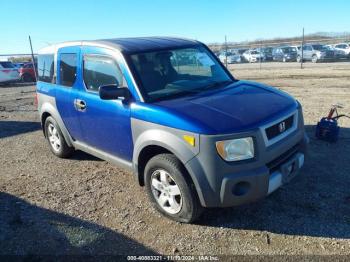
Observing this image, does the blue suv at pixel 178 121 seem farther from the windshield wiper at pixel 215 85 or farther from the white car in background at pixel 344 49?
the white car in background at pixel 344 49

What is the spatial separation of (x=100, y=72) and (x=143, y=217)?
1.92 meters

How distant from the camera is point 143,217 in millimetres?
4211

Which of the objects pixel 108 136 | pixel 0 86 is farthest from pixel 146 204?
pixel 0 86

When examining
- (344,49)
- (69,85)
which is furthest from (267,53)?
(69,85)

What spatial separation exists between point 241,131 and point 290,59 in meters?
32.3

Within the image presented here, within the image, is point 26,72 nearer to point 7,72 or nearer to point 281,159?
point 7,72

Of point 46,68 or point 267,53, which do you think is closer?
point 46,68

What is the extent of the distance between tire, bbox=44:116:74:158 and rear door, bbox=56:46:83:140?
0.50m

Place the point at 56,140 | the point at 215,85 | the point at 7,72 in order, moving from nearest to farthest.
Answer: the point at 215,85 < the point at 56,140 < the point at 7,72

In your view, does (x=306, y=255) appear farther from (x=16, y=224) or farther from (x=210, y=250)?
(x=16, y=224)

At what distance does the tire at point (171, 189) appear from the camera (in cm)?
366

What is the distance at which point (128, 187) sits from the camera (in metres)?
5.05

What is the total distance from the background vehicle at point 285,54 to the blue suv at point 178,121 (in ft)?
99.3

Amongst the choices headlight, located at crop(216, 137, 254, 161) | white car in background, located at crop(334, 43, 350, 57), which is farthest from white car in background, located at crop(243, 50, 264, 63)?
headlight, located at crop(216, 137, 254, 161)
